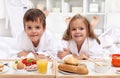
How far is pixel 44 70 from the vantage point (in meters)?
1.13

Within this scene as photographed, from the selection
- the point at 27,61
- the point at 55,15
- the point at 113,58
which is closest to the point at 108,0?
the point at 55,15

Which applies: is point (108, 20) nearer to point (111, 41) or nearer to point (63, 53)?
point (111, 41)

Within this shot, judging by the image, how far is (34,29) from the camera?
1.77 meters

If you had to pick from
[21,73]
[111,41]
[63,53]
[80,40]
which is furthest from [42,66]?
[111,41]

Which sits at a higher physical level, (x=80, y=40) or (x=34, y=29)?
(x=34, y=29)

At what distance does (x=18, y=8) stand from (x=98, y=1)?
114 centimetres

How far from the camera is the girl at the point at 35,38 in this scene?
1.77m

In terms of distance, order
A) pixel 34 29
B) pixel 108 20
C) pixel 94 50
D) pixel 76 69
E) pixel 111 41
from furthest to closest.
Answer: pixel 108 20 < pixel 111 41 < pixel 94 50 < pixel 34 29 < pixel 76 69

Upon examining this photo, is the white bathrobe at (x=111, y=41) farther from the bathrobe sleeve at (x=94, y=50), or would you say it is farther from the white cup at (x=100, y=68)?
the white cup at (x=100, y=68)

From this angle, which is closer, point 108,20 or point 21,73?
point 21,73

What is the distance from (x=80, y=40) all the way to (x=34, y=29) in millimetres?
399

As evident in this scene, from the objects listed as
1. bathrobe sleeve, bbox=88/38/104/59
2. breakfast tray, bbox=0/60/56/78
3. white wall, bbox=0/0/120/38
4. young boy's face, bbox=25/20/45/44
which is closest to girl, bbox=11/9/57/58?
young boy's face, bbox=25/20/45/44

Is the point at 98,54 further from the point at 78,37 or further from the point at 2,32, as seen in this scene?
the point at 2,32

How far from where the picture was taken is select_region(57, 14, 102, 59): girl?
181cm
